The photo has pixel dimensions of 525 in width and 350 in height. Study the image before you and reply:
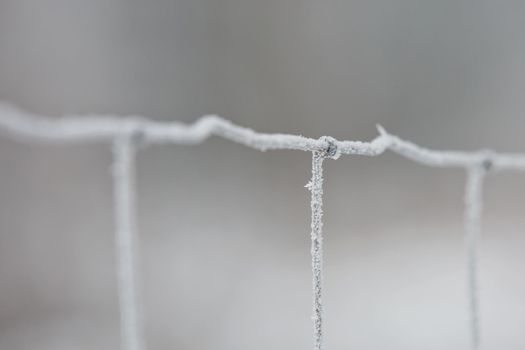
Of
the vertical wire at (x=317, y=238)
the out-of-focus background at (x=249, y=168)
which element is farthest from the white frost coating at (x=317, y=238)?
the out-of-focus background at (x=249, y=168)

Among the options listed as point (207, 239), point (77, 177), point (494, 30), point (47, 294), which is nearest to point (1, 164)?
point (77, 177)

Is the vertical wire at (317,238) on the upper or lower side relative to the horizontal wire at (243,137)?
lower

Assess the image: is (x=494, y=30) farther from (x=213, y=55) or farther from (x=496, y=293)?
(x=496, y=293)

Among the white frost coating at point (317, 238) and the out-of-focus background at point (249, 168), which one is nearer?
the white frost coating at point (317, 238)

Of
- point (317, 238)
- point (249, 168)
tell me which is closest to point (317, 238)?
point (317, 238)

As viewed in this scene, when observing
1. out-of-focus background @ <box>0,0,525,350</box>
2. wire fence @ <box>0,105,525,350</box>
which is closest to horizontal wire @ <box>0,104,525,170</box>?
wire fence @ <box>0,105,525,350</box>

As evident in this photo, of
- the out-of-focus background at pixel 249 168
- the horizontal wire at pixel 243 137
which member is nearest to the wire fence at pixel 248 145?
the horizontal wire at pixel 243 137

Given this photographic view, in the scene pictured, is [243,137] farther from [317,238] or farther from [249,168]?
[249,168]

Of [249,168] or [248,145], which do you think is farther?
[249,168]

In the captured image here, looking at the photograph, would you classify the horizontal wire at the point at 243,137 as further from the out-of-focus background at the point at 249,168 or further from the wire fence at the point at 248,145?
the out-of-focus background at the point at 249,168
